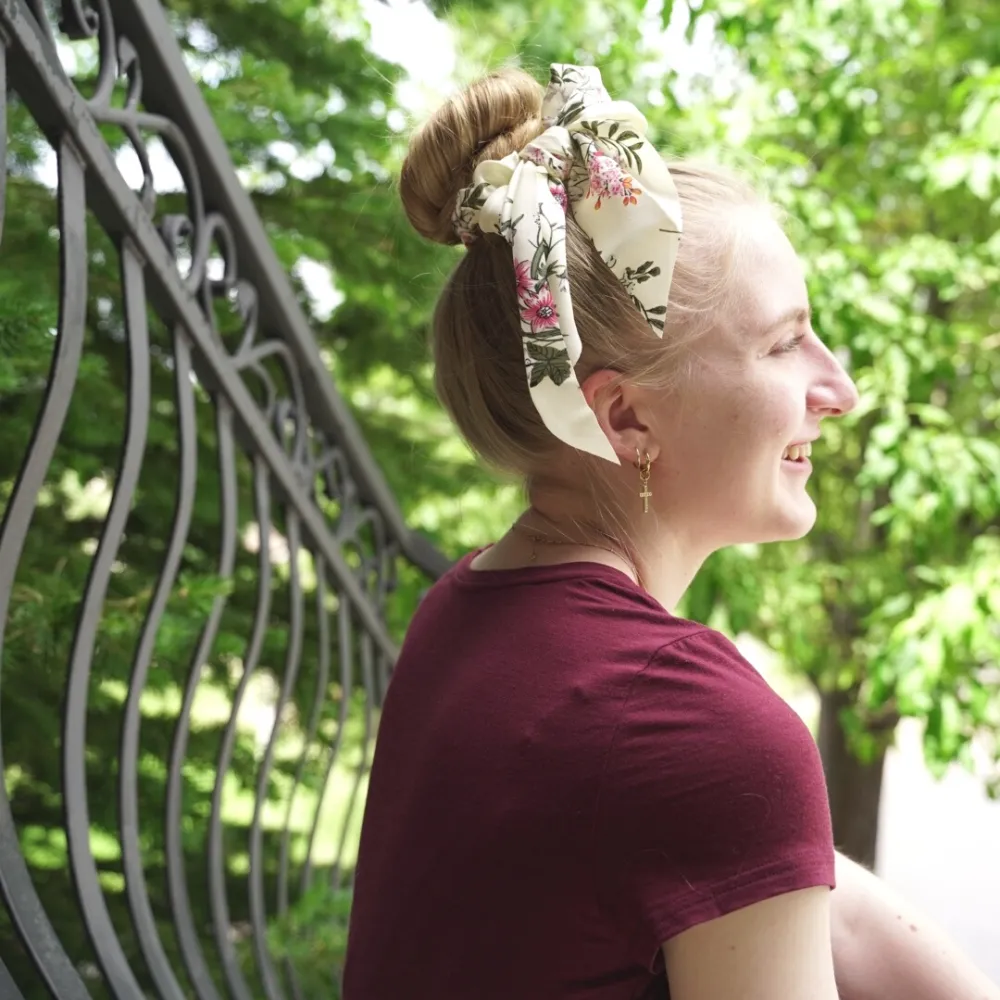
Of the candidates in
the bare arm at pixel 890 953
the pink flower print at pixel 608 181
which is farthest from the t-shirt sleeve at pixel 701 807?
the pink flower print at pixel 608 181

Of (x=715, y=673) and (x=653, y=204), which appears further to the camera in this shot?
(x=653, y=204)

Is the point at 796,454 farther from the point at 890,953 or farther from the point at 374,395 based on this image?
the point at 374,395

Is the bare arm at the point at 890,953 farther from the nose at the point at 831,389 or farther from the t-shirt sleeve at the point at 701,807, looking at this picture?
the nose at the point at 831,389

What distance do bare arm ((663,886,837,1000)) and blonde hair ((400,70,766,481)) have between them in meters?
0.54

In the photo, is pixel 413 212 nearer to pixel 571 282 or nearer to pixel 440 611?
pixel 571 282

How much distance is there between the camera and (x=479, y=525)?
210 inches

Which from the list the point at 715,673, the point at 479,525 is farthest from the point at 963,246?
the point at 715,673

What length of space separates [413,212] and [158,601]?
1.99 feet

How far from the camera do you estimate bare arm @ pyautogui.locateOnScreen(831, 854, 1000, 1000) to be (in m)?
1.31

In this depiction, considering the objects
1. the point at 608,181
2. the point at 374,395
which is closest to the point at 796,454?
the point at 608,181

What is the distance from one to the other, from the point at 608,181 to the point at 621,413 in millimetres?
251

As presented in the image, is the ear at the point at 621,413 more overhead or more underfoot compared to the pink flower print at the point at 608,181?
more underfoot

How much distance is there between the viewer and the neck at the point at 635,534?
132cm


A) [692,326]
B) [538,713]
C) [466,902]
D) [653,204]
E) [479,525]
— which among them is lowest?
[479,525]
